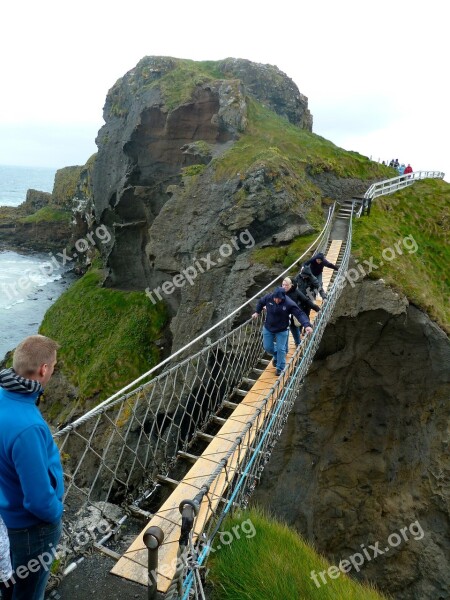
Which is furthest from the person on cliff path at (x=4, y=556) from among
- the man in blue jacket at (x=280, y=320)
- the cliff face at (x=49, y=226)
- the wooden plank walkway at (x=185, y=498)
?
the cliff face at (x=49, y=226)

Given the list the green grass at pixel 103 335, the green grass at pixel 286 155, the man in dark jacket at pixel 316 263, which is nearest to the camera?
the man in dark jacket at pixel 316 263

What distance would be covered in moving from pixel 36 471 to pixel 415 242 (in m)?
15.1

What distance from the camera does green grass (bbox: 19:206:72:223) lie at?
51844mm

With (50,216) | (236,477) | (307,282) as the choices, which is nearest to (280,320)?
(307,282)

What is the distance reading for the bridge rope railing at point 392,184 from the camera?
1545 cm

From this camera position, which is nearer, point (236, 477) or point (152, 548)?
point (152, 548)

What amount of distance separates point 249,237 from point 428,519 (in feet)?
28.0

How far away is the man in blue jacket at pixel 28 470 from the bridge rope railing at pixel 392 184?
14.2 m

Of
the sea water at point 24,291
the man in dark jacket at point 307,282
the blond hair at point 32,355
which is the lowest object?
the sea water at point 24,291

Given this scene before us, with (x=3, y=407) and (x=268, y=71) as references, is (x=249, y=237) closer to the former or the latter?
(x=3, y=407)

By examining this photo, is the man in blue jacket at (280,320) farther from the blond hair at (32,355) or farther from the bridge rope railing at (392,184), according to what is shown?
the bridge rope railing at (392,184)

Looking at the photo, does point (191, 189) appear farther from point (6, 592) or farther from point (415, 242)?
point (6, 592)

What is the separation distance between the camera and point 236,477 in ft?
14.6

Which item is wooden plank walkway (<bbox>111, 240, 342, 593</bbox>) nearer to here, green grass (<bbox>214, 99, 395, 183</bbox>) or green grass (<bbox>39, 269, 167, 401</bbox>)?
green grass (<bbox>214, 99, 395, 183</bbox>)
